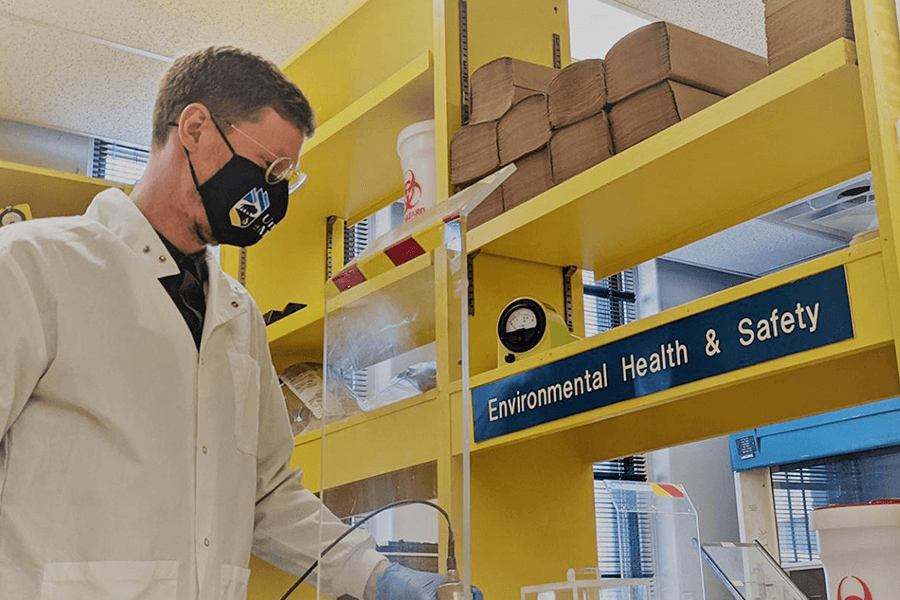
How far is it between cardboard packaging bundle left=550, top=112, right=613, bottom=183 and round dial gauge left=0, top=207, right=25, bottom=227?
6.08 feet

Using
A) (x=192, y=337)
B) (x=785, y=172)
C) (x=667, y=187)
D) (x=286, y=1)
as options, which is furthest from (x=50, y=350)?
(x=286, y=1)

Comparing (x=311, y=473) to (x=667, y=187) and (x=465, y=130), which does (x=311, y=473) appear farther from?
(x=667, y=187)

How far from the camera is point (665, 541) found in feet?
17.9

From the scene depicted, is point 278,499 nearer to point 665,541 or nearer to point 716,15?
point 716,15

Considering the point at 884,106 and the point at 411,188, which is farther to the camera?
the point at 411,188

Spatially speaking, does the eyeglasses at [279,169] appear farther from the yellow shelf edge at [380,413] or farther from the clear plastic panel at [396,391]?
the yellow shelf edge at [380,413]

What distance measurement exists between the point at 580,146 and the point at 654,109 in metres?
0.18

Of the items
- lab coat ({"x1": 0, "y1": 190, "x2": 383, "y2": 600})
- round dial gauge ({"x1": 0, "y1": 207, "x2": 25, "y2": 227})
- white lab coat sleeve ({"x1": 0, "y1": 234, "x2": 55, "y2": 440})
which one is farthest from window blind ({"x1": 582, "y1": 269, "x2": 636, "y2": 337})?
white lab coat sleeve ({"x1": 0, "y1": 234, "x2": 55, "y2": 440})

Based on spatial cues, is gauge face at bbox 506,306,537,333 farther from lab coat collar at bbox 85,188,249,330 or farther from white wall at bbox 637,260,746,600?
white wall at bbox 637,260,746,600

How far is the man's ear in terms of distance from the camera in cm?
170

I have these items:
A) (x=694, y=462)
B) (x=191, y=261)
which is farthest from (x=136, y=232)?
(x=694, y=462)

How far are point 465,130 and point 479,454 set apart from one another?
2.08 feet

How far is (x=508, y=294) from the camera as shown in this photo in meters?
1.90

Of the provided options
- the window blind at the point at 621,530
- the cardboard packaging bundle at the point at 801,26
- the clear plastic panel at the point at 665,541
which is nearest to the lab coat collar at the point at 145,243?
the cardboard packaging bundle at the point at 801,26
